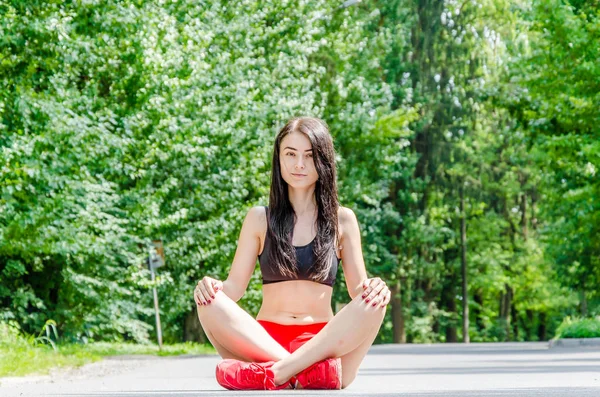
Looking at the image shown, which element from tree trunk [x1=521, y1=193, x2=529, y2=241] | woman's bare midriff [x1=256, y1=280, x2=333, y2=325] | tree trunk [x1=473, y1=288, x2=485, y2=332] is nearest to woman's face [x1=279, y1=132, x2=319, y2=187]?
woman's bare midriff [x1=256, y1=280, x2=333, y2=325]

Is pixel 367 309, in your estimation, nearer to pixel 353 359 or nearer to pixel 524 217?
pixel 353 359

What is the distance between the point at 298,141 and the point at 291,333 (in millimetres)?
→ 1172

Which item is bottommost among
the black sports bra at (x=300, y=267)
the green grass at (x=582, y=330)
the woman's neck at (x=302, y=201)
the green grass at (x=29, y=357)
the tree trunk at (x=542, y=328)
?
the tree trunk at (x=542, y=328)

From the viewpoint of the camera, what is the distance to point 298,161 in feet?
27.6

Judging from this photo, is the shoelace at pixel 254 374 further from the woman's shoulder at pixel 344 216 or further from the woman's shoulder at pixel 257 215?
the woman's shoulder at pixel 344 216

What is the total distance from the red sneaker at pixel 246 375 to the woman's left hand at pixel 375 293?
677mm

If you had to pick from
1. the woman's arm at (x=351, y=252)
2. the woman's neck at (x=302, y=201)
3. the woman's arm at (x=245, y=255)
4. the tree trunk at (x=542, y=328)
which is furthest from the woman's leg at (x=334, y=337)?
the tree trunk at (x=542, y=328)

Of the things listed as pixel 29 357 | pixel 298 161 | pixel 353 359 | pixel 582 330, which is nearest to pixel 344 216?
pixel 298 161

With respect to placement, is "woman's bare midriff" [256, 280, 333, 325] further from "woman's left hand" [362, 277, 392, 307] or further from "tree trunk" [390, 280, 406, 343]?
"tree trunk" [390, 280, 406, 343]

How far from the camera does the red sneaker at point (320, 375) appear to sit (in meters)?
8.06

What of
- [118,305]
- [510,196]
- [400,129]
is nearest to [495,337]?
[510,196]

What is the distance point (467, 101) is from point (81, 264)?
25.0 metres

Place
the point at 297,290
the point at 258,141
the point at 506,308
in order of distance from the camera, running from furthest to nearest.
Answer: the point at 506,308 → the point at 258,141 → the point at 297,290

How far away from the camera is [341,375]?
829 cm
